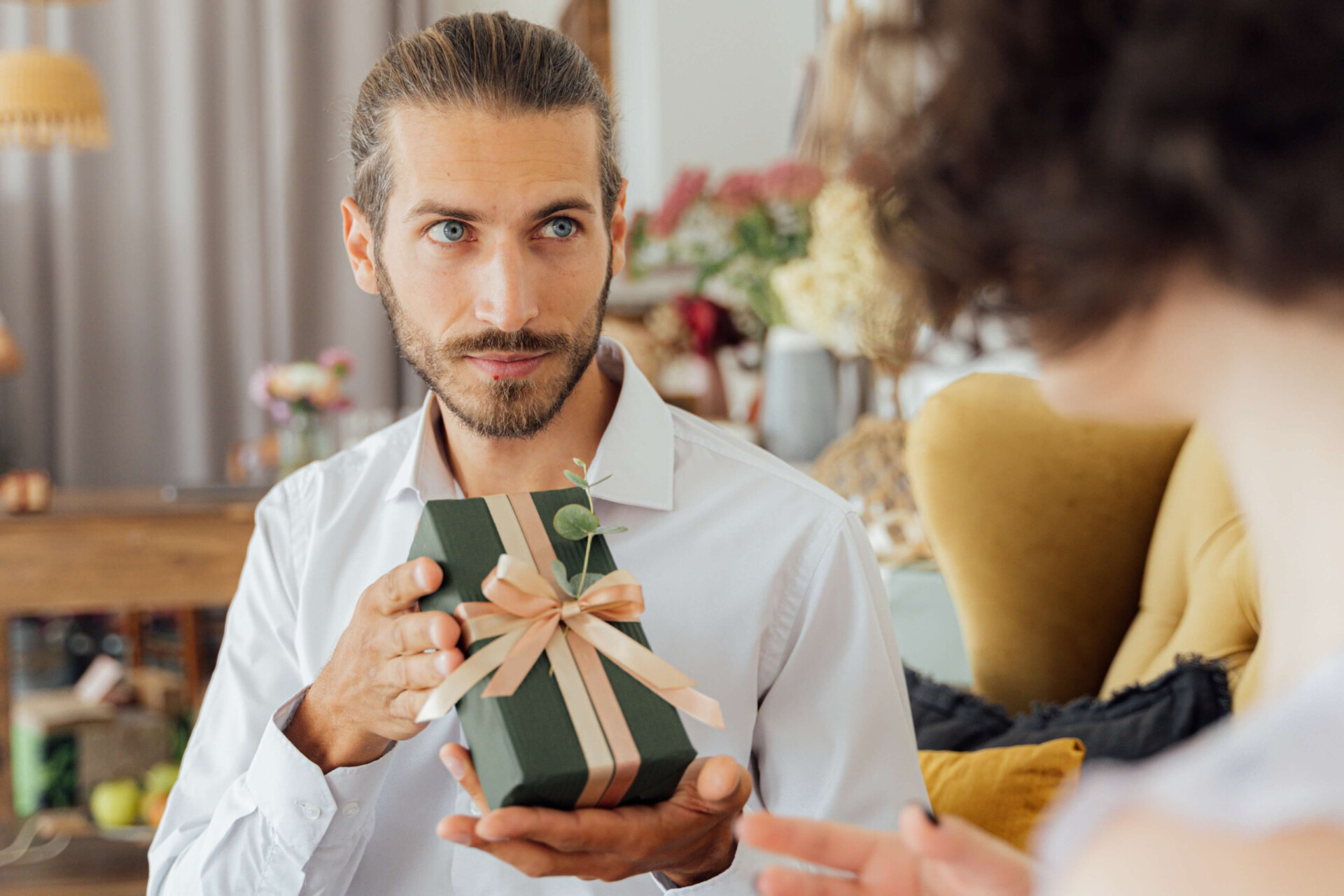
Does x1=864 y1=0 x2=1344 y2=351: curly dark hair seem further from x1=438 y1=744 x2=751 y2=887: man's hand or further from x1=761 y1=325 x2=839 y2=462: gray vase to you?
x1=761 y1=325 x2=839 y2=462: gray vase

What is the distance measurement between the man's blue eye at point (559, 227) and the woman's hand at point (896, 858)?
0.65 m

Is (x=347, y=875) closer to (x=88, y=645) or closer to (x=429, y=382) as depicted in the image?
(x=429, y=382)

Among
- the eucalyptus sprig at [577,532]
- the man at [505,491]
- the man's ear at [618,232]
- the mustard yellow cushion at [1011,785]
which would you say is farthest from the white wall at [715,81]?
the eucalyptus sprig at [577,532]

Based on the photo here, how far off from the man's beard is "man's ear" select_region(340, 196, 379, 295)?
0.09m

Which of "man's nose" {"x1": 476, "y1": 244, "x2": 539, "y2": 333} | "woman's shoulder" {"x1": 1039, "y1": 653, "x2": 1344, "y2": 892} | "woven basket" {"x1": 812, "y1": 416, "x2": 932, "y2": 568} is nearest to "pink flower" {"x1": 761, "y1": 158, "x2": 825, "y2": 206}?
"woven basket" {"x1": 812, "y1": 416, "x2": 932, "y2": 568}

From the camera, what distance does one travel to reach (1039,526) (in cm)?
149

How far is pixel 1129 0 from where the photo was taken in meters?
0.42

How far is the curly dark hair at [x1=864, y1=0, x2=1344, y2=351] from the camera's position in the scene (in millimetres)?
394

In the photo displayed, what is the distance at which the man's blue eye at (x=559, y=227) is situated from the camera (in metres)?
1.12

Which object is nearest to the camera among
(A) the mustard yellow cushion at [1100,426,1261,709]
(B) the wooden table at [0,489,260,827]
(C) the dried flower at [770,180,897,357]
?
(A) the mustard yellow cushion at [1100,426,1261,709]

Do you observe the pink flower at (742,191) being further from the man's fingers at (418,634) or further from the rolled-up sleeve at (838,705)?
the man's fingers at (418,634)

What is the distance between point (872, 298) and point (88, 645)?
2.64m

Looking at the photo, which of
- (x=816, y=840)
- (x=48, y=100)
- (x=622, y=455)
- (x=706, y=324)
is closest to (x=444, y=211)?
(x=622, y=455)

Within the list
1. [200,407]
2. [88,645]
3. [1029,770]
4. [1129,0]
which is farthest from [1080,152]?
[200,407]
